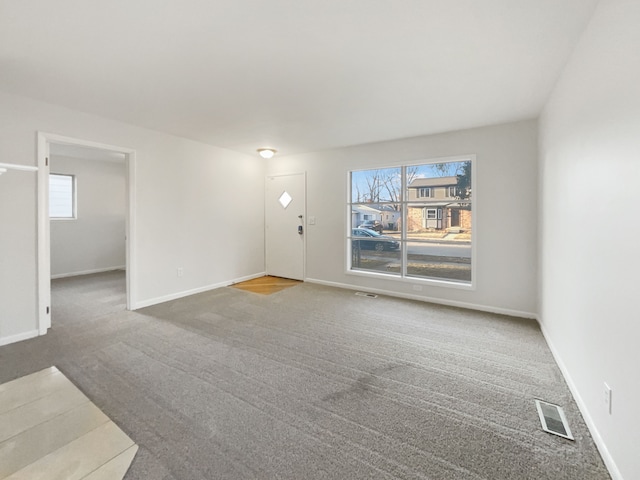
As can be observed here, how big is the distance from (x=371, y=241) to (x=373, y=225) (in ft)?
0.94

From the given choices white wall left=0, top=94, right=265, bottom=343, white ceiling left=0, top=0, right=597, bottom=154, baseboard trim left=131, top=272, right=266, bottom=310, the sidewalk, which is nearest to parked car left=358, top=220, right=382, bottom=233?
the sidewalk

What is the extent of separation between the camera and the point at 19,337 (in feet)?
9.62

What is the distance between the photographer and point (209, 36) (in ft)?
6.32

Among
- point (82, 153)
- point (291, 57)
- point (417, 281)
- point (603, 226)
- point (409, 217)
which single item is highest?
point (82, 153)

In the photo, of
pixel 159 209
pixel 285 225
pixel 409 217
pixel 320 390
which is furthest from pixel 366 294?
pixel 159 209

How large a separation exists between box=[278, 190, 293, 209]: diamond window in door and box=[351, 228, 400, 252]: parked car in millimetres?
1500

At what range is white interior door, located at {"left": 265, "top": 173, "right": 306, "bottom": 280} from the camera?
217 inches

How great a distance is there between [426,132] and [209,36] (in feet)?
10.3

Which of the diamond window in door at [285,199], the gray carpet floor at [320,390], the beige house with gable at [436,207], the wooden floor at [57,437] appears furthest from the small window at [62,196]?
the beige house with gable at [436,207]

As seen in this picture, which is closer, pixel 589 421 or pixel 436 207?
pixel 589 421

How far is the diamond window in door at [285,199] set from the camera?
5645mm

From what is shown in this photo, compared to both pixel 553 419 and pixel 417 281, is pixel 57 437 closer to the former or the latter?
pixel 553 419

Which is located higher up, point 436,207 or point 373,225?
point 436,207

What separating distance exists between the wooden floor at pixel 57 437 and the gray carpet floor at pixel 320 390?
0.09m
